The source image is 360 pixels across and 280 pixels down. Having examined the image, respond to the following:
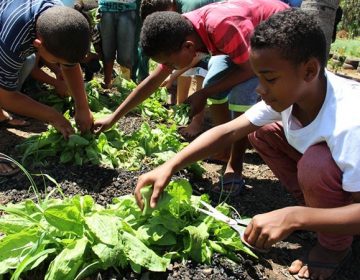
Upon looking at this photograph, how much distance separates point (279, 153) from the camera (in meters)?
2.56

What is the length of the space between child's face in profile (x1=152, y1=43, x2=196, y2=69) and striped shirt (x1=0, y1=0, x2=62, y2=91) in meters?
0.77

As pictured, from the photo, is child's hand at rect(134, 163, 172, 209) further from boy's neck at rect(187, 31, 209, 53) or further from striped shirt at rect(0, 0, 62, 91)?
striped shirt at rect(0, 0, 62, 91)

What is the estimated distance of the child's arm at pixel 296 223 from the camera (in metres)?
1.63

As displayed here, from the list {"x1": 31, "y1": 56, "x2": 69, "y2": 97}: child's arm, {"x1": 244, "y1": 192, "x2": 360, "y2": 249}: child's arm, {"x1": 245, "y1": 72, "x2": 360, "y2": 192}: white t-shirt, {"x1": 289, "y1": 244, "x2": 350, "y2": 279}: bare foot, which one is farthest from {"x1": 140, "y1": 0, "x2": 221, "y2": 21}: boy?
{"x1": 244, "y1": 192, "x2": 360, "y2": 249}: child's arm

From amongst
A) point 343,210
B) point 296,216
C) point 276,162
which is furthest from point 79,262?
point 276,162

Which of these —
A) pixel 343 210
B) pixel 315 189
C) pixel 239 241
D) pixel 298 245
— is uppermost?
pixel 343 210

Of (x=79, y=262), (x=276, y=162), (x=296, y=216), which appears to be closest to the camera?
(x=296, y=216)

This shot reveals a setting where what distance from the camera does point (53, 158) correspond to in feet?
9.68

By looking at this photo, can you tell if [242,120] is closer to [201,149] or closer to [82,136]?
[201,149]

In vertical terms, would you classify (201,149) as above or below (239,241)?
above

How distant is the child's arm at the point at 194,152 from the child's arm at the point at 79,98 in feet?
3.35

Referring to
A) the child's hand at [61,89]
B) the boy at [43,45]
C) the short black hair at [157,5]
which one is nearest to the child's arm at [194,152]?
the boy at [43,45]

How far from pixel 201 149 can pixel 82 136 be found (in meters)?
1.08

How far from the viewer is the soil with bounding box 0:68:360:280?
196cm
